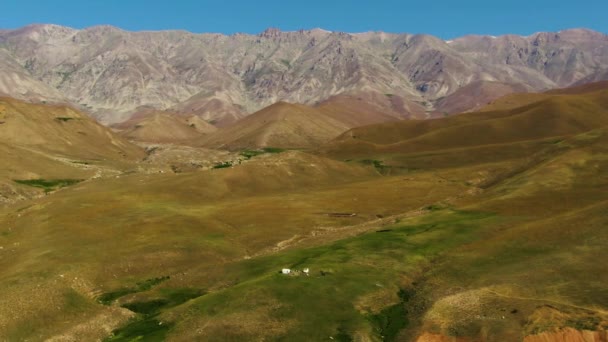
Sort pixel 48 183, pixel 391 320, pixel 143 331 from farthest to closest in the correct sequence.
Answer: pixel 48 183 < pixel 391 320 < pixel 143 331

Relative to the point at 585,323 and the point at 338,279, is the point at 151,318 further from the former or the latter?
the point at 585,323

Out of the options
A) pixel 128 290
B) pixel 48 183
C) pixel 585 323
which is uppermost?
pixel 48 183

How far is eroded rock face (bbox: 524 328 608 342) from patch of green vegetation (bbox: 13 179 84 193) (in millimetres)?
157565

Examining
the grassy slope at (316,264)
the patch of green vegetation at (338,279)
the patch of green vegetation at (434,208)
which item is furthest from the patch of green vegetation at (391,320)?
the patch of green vegetation at (434,208)

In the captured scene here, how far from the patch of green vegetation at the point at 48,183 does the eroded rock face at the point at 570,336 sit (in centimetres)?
15756

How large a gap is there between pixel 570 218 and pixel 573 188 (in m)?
36.0

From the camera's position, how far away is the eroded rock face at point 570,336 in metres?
44.4

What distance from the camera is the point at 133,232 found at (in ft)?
300

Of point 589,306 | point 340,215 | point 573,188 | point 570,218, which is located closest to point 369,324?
point 589,306

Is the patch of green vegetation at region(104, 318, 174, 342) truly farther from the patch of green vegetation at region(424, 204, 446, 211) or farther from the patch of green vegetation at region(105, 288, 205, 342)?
the patch of green vegetation at region(424, 204, 446, 211)

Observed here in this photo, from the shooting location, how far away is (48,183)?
591 feet

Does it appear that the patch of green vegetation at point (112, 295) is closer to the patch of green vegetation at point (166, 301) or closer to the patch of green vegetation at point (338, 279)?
the patch of green vegetation at point (166, 301)

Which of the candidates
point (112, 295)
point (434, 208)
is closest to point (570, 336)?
point (112, 295)

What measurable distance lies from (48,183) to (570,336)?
171 meters
